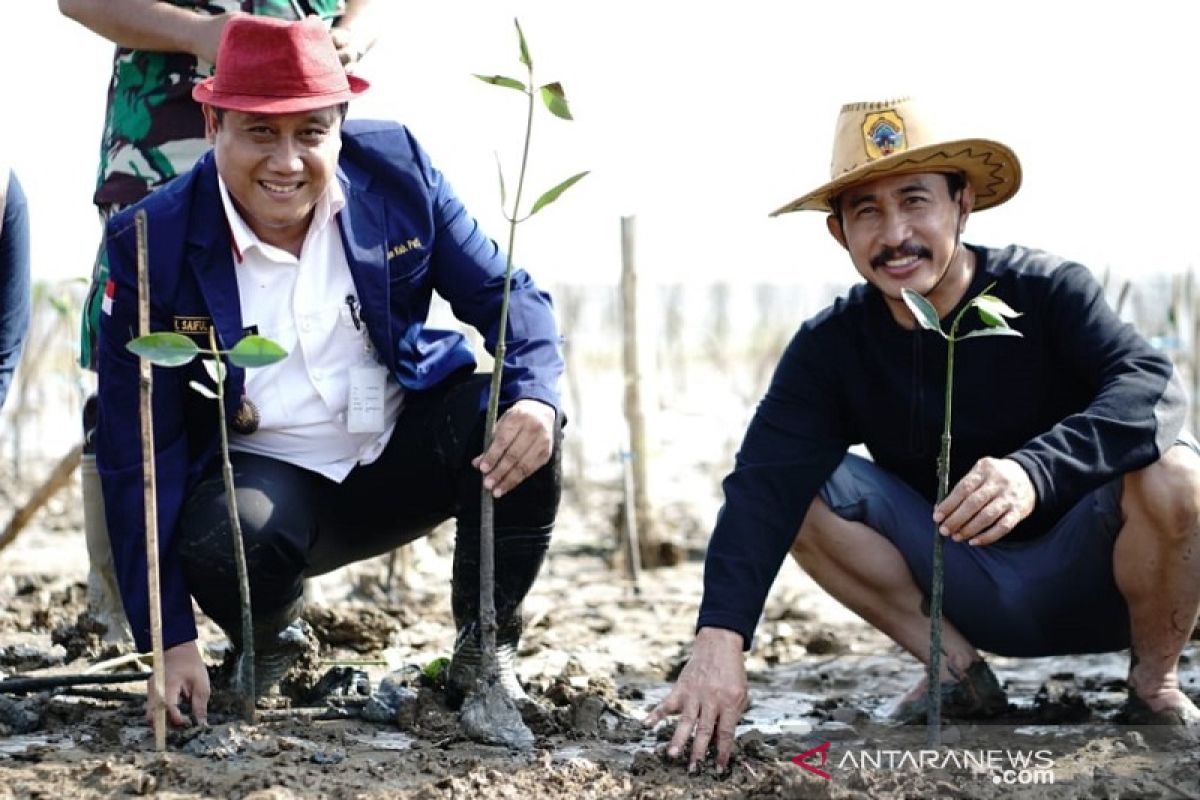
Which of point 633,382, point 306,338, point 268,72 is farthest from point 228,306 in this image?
point 633,382

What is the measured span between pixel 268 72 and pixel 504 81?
0.50 meters

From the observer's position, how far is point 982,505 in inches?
105

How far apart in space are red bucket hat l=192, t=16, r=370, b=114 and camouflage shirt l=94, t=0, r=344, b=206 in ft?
2.08

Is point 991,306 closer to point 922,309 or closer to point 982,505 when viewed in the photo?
point 922,309

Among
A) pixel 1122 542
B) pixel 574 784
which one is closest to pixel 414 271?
pixel 574 784

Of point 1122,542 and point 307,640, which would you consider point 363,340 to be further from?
point 1122,542

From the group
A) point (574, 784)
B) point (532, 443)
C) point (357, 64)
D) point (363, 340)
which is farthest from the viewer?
point (357, 64)

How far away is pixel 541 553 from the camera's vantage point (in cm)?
323

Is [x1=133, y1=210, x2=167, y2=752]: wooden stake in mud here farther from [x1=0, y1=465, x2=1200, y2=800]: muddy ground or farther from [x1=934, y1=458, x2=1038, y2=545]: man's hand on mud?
[x1=934, y1=458, x2=1038, y2=545]: man's hand on mud

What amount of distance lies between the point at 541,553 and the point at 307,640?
0.61 m

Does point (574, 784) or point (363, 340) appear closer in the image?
point (574, 784)

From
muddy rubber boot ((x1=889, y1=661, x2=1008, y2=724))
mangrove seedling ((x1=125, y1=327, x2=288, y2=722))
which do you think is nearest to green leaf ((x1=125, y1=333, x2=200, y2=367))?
mangrove seedling ((x1=125, y1=327, x2=288, y2=722))

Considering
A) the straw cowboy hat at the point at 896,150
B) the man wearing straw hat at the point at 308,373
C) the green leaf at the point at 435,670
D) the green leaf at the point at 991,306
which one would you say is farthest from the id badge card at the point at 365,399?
the green leaf at the point at 991,306

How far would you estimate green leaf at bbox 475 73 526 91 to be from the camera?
2.66 m
